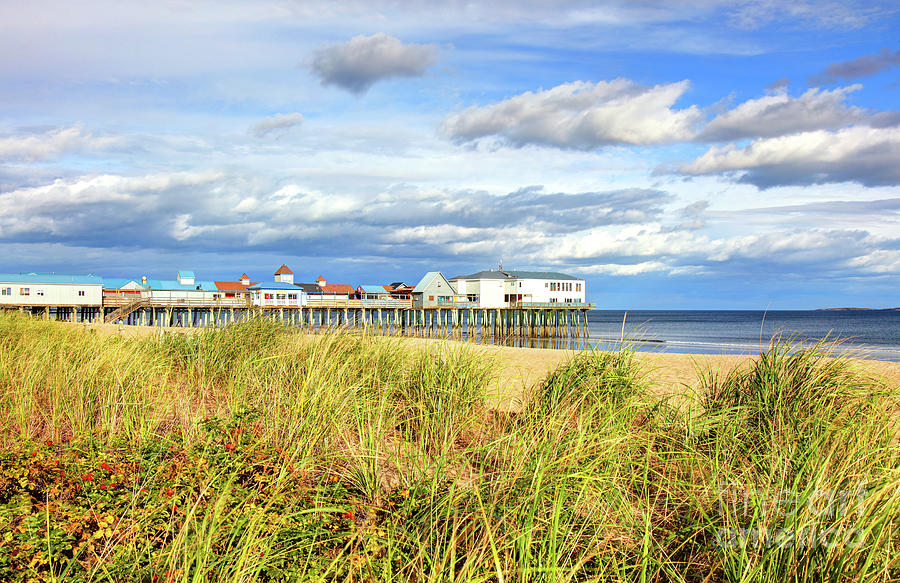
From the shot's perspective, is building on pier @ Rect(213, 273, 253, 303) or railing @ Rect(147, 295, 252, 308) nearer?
railing @ Rect(147, 295, 252, 308)

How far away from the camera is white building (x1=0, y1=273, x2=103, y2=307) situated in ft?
164

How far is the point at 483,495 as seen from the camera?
4074mm

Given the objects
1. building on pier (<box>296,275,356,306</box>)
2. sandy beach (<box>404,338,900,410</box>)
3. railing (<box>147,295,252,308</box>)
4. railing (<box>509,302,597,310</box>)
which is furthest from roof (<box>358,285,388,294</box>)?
sandy beach (<box>404,338,900,410</box>)

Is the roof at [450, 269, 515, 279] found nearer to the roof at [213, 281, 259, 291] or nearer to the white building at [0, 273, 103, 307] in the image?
the roof at [213, 281, 259, 291]

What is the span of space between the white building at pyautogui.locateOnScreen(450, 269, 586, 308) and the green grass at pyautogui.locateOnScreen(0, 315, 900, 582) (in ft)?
188

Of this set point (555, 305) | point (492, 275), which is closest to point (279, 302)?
point (492, 275)

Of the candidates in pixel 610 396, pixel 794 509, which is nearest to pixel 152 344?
pixel 610 396

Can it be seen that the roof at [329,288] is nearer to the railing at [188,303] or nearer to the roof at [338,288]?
the roof at [338,288]

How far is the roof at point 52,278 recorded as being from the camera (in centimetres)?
5059

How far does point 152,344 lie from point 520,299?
56.3m

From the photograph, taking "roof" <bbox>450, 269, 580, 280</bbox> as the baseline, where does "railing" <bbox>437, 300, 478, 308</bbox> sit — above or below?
below

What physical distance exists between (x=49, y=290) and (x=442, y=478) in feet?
186

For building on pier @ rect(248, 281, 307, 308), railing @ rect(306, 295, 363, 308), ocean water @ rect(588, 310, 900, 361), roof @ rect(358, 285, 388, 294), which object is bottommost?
ocean water @ rect(588, 310, 900, 361)

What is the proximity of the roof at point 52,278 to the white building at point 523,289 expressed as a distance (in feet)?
113
